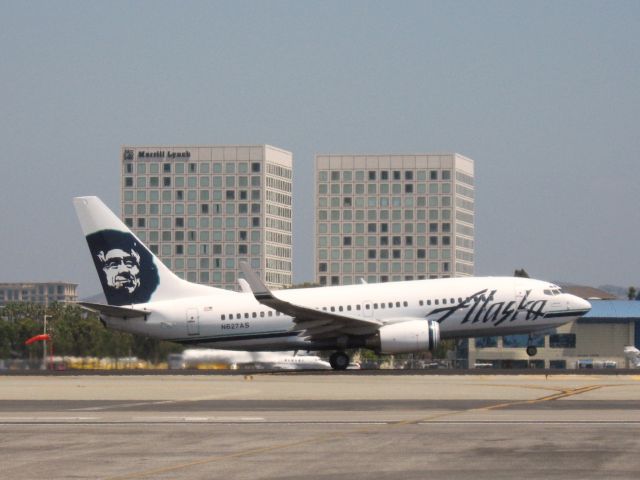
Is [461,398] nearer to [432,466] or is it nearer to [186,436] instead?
[186,436]

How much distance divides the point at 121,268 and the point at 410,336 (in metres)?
12.1

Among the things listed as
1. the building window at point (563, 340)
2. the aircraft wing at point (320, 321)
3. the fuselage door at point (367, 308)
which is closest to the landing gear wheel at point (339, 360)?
the aircraft wing at point (320, 321)

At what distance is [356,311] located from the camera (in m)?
53.8

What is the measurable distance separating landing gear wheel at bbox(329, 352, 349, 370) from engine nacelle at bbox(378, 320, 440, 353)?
8.41 feet

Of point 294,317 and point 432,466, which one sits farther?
point 294,317

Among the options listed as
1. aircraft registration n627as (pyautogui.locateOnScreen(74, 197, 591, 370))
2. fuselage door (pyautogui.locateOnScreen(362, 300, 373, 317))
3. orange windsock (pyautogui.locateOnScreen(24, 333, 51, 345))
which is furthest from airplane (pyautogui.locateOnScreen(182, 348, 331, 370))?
orange windsock (pyautogui.locateOnScreen(24, 333, 51, 345))

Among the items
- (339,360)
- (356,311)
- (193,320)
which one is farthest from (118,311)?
(356,311)

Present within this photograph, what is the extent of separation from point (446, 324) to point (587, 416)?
26.4 metres

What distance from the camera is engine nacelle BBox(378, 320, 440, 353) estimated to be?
171ft

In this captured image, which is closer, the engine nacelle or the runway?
the runway

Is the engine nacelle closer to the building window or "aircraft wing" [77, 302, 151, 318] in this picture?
"aircraft wing" [77, 302, 151, 318]

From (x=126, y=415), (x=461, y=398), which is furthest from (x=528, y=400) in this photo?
(x=126, y=415)

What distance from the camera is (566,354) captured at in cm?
12206

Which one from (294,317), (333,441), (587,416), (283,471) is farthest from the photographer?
(294,317)
